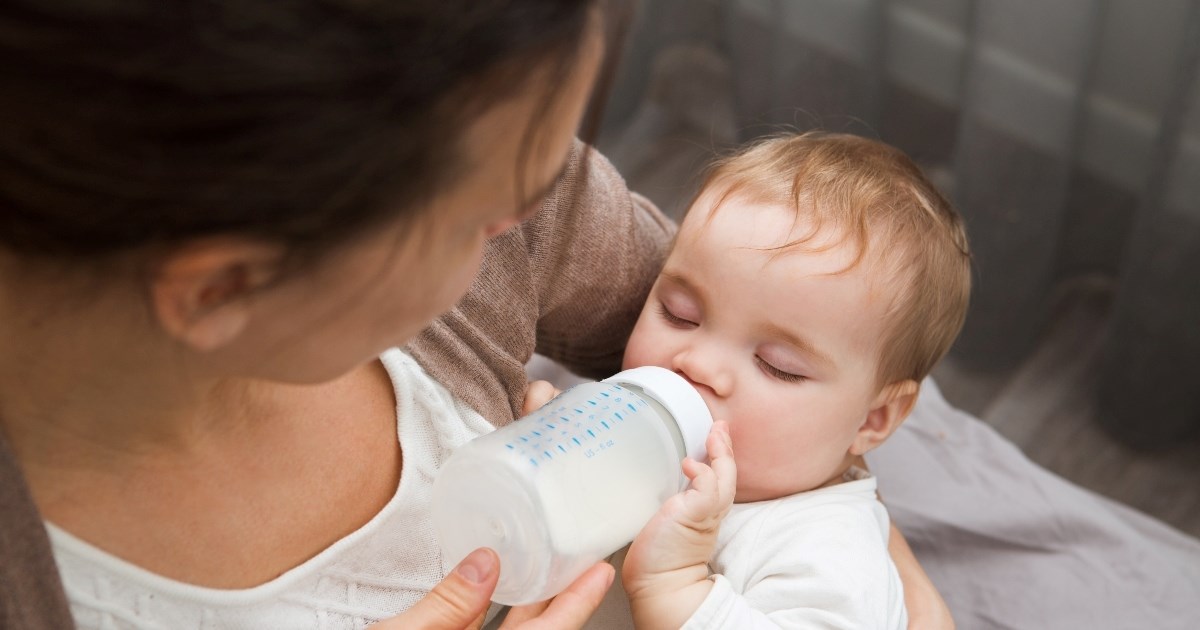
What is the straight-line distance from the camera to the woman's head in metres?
0.54

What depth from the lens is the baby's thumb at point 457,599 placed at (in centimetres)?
Result: 84

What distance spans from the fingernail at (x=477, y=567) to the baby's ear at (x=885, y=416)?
0.50m

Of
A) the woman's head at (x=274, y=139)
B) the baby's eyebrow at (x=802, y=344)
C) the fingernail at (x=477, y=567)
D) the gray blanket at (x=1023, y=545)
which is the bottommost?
the gray blanket at (x=1023, y=545)

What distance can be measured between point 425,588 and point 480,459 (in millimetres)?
158

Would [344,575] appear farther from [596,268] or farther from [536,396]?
[596,268]

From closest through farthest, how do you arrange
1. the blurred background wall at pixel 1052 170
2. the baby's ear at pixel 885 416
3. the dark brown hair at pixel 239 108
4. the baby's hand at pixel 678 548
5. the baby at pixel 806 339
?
the dark brown hair at pixel 239 108
the baby's hand at pixel 678 548
the baby at pixel 806 339
the baby's ear at pixel 885 416
the blurred background wall at pixel 1052 170

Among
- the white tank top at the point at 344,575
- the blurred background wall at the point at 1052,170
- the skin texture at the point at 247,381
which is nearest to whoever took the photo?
the skin texture at the point at 247,381

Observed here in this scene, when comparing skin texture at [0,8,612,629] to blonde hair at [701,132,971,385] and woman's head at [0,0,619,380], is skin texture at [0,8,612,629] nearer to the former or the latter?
woman's head at [0,0,619,380]

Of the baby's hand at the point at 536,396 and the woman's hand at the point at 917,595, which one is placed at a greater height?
the baby's hand at the point at 536,396

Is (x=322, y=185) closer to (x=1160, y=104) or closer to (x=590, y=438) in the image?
(x=590, y=438)

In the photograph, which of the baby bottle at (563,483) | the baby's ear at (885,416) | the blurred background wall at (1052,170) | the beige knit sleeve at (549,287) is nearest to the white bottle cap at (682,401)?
the baby bottle at (563,483)

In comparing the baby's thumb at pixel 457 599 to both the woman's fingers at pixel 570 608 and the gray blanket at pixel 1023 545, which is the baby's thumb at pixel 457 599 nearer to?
the woman's fingers at pixel 570 608

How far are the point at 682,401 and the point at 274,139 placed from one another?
547 millimetres

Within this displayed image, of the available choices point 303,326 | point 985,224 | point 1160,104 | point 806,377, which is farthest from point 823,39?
point 303,326
